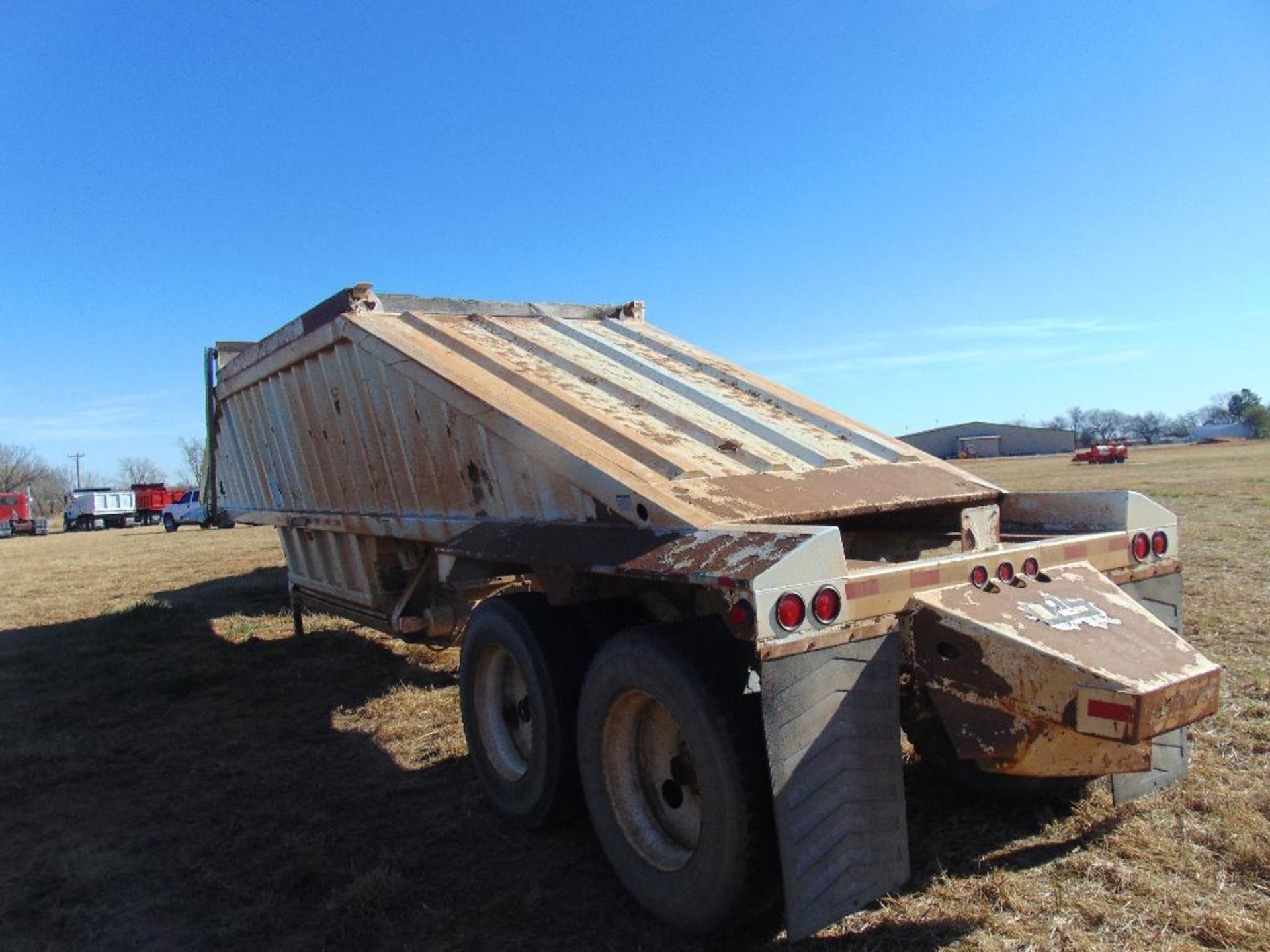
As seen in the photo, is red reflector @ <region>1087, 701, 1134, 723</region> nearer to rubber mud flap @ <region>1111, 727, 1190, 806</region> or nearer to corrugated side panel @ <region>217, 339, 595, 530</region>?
rubber mud flap @ <region>1111, 727, 1190, 806</region>

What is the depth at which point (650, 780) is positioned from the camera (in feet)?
11.2

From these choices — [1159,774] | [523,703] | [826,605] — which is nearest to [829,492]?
[826,605]

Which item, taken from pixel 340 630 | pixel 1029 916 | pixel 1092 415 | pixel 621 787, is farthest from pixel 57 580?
pixel 1092 415

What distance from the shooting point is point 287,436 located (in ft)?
24.4

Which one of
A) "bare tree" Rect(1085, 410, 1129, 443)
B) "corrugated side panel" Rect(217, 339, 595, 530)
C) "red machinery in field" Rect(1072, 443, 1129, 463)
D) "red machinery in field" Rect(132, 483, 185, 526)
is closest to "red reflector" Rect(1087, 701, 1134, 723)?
"corrugated side panel" Rect(217, 339, 595, 530)

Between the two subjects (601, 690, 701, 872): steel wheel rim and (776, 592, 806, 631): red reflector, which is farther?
(601, 690, 701, 872): steel wheel rim

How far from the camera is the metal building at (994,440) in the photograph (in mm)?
89562

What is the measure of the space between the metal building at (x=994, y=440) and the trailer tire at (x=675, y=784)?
3400 inches

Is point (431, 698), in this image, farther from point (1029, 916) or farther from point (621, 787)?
point (1029, 916)

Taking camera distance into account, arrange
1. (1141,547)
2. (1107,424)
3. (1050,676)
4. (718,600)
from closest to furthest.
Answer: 1. (1050,676)
2. (718,600)
3. (1141,547)
4. (1107,424)

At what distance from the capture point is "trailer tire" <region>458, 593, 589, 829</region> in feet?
12.4

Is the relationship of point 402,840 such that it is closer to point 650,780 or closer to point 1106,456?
point 650,780

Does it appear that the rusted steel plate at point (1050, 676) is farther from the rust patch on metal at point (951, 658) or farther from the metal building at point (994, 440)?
the metal building at point (994, 440)

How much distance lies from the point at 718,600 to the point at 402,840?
2.05 metres
